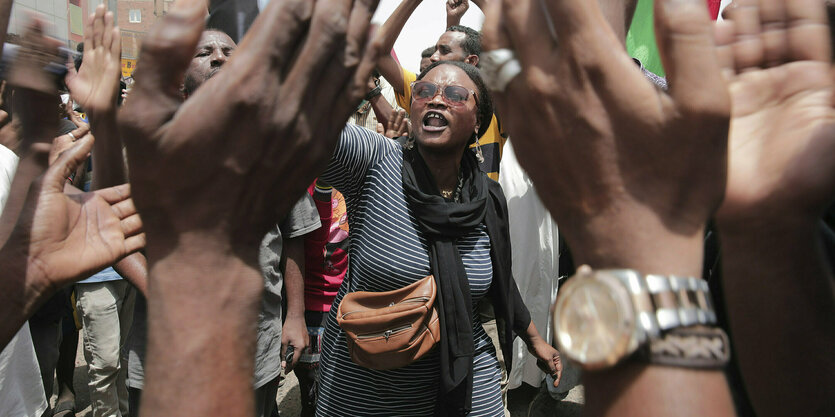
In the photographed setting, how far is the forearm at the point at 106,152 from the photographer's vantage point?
1.76m

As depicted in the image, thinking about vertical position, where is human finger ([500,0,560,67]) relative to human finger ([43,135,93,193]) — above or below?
above

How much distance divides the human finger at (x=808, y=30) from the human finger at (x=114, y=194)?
1.76 metres

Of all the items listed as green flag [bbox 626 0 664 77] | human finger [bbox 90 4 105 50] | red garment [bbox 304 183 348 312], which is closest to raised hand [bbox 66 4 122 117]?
human finger [bbox 90 4 105 50]

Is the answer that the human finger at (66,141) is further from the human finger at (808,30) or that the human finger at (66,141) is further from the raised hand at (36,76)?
the human finger at (808,30)

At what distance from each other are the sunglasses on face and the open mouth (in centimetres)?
11

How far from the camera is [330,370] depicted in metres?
2.44

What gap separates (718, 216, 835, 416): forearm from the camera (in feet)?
3.50

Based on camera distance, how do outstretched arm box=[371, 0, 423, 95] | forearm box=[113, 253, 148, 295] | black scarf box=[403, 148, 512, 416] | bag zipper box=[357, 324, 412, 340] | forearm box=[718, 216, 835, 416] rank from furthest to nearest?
forearm box=[113, 253, 148, 295] < black scarf box=[403, 148, 512, 416] < bag zipper box=[357, 324, 412, 340] < forearm box=[718, 216, 835, 416] < outstretched arm box=[371, 0, 423, 95]

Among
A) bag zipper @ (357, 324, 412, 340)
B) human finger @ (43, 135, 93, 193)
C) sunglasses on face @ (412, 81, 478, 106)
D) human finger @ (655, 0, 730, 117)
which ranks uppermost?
human finger @ (655, 0, 730, 117)

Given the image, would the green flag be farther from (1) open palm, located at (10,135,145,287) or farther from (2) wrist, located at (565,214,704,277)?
(2) wrist, located at (565,214,704,277)

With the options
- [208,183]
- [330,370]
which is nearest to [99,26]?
[208,183]

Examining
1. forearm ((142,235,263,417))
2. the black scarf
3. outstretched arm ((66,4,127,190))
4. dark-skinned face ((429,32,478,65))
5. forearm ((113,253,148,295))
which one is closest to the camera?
forearm ((142,235,263,417))

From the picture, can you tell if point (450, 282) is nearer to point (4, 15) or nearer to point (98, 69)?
point (98, 69)

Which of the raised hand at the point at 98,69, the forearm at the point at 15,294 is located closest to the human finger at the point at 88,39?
the raised hand at the point at 98,69
